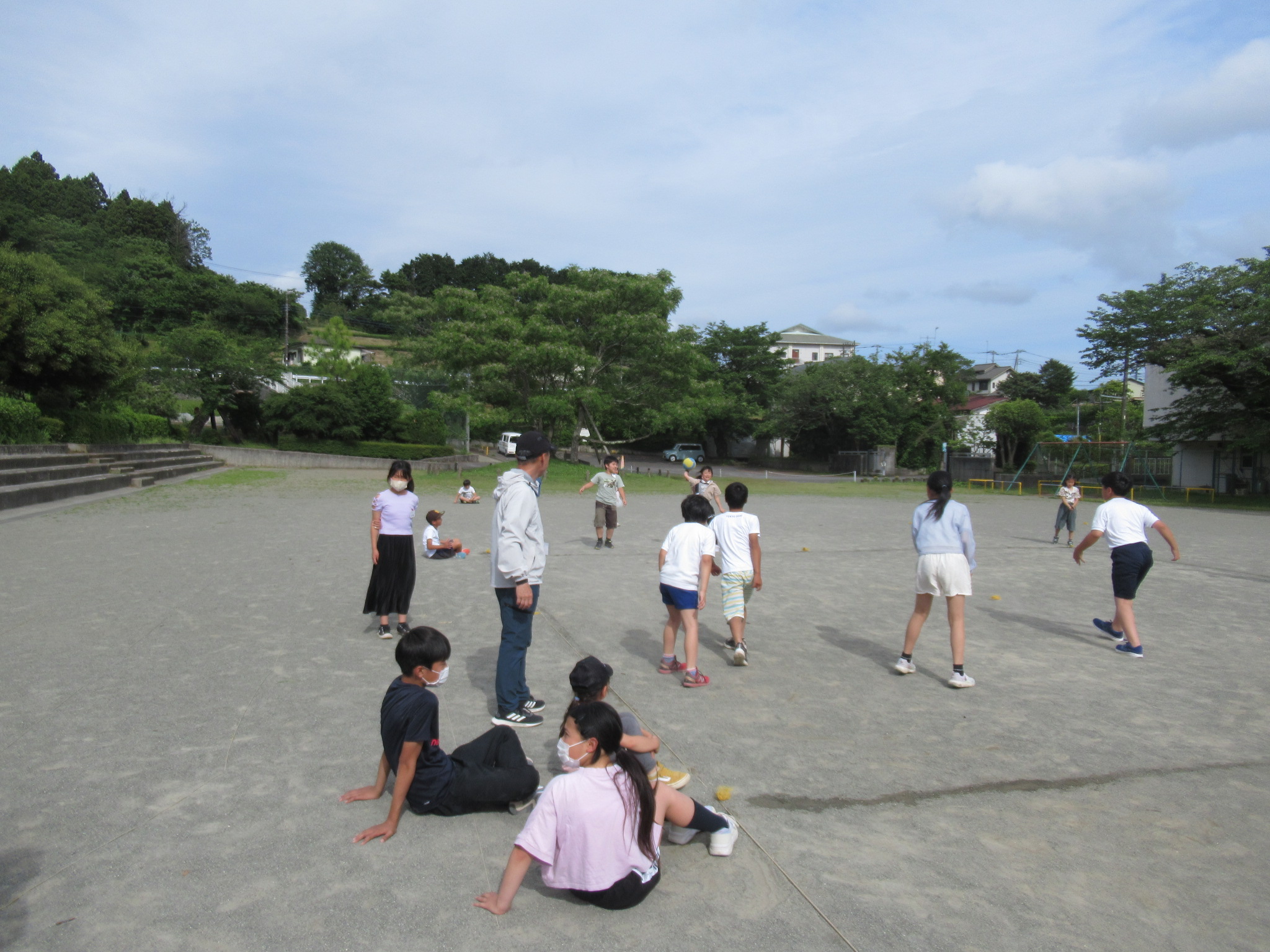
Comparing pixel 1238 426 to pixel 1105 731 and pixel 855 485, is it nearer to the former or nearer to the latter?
pixel 855 485

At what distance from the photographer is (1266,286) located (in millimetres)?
27625

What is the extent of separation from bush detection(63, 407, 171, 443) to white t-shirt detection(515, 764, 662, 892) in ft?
84.8

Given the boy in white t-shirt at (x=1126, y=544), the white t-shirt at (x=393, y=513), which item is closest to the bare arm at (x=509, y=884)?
the white t-shirt at (x=393, y=513)

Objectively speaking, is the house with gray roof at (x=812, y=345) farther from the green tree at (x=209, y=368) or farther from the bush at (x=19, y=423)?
the bush at (x=19, y=423)

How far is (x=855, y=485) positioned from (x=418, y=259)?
5967cm

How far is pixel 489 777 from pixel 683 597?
2233 millimetres

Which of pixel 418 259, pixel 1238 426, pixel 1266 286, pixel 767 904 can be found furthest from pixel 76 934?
pixel 418 259

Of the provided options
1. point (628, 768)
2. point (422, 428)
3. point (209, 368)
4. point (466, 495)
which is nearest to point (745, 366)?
point (422, 428)

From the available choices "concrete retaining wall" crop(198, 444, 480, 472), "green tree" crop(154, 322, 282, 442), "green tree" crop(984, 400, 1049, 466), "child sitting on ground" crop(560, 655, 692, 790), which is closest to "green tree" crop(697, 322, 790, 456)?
"green tree" crop(984, 400, 1049, 466)

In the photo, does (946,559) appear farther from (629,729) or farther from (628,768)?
(628,768)

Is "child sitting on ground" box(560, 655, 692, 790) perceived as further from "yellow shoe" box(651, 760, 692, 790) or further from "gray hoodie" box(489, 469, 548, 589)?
"gray hoodie" box(489, 469, 548, 589)

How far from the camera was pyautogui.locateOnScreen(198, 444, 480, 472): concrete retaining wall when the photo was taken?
3306 centimetres

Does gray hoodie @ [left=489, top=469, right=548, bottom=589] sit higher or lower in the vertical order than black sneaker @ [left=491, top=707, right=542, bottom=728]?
higher

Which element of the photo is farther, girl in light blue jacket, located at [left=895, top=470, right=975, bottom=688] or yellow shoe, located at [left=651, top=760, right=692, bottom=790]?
girl in light blue jacket, located at [left=895, top=470, right=975, bottom=688]
